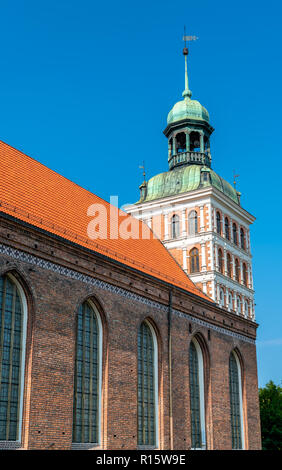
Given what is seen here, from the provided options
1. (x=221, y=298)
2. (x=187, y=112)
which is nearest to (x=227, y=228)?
(x=221, y=298)

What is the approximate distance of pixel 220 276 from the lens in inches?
1414

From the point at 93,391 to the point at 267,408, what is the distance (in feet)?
98.7

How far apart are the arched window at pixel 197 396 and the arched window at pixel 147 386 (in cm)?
321

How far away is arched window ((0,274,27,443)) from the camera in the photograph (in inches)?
691

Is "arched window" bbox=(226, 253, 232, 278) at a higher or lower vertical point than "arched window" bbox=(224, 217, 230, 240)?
lower

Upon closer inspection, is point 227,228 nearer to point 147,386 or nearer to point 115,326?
point 147,386

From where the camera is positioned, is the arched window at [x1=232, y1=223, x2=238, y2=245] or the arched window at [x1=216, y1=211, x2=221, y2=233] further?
the arched window at [x1=232, y1=223, x2=238, y2=245]

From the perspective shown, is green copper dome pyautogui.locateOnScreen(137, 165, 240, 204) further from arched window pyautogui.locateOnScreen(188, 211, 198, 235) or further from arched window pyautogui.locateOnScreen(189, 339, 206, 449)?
arched window pyautogui.locateOnScreen(189, 339, 206, 449)

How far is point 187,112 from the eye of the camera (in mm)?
41312

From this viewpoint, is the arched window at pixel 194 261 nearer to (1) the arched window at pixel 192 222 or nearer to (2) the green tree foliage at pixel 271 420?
(1) the arched window at pixel 192 222

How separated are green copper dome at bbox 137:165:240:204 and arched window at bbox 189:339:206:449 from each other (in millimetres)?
12178

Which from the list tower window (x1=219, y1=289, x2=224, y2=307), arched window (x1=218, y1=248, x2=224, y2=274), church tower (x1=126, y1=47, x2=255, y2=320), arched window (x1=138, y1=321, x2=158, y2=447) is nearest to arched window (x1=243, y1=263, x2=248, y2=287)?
church tower (x1=126, y1=47, x2=255, y2=320)

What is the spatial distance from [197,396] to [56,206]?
1104cm

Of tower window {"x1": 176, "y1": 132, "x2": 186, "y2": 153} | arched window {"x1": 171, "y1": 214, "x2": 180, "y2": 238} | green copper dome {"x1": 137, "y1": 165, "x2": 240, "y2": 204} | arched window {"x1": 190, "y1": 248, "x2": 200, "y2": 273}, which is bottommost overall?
arched window {"x1": 190, "y1": 248, "x2": 200, "y2": 273}
